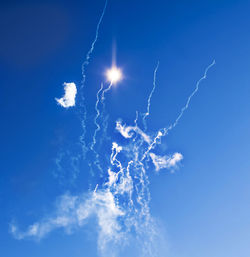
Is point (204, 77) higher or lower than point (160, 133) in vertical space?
higher

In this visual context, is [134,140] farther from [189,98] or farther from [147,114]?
[189,98]

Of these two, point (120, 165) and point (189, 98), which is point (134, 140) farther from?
point (189, 98)

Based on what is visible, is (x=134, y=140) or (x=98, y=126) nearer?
(x=98, y=126)

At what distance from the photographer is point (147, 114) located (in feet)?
102

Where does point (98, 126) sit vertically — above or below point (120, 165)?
above

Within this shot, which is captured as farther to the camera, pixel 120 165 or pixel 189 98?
pixel 120 165

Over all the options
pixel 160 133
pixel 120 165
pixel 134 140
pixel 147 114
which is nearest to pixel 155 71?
pixel 147 114

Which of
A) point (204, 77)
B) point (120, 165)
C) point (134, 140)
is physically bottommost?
point (120, 165)

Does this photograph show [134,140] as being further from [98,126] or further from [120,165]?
[98,126]

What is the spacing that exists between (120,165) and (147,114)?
10.6 metres

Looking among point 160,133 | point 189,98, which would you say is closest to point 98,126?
point 160,133

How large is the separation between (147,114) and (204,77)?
37.6 ft

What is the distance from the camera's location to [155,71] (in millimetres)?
29906

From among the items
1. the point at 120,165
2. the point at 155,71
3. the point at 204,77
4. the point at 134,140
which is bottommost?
the point at 120,165
